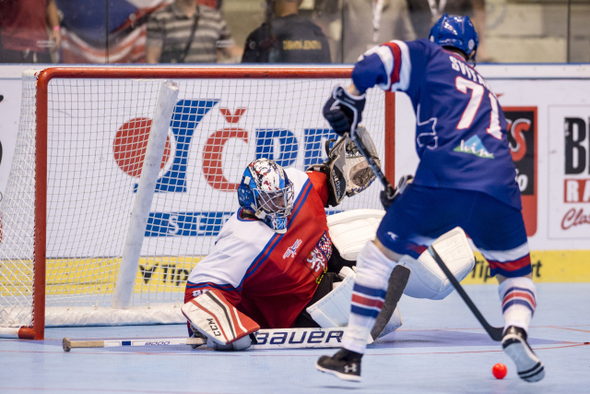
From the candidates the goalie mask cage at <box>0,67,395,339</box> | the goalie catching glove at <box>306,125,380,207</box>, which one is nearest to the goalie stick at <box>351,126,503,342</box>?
the goalie catching glove at <box>306,125,380,207</box>

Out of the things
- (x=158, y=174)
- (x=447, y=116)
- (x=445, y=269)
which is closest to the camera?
(x=447, y=116)

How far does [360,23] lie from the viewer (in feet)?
21.2

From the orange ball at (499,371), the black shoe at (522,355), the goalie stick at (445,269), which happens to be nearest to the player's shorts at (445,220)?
the goalie stick at (445,269)

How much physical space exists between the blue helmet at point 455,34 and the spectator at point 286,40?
3.51 meters

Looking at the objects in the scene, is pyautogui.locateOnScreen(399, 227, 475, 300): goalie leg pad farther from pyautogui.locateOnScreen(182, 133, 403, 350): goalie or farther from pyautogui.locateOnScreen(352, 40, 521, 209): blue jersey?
pyautogui.locateOnScreen(352, 40, 521, 209): blue jersey

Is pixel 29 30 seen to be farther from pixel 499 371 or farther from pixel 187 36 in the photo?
pixel 499 371

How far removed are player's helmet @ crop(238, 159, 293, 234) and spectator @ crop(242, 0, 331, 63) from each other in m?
2.89

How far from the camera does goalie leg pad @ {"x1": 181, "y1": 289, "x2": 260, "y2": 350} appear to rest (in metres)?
3.30

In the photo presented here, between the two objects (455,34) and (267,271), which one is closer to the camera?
(455,34)

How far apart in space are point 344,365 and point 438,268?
130 cm

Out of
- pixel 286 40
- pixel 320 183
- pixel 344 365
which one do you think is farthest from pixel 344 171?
pixel 286 40

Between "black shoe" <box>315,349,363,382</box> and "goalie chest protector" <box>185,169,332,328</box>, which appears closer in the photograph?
"black shoe" <box>315,349,363,382</box>

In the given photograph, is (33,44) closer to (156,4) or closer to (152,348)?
(156,4)

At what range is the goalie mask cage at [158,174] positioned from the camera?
482cm
